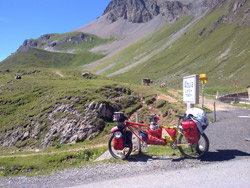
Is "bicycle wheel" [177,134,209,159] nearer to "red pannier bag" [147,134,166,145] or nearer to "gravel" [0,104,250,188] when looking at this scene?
"gravel" [0,104,250,188]

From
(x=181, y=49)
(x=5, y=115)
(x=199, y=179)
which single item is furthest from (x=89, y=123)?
(x=181, y=49)

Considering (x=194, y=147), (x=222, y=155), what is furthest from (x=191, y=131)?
(x=222, y=155)

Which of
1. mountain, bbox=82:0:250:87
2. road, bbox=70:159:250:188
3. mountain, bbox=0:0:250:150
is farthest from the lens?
mountain, bbox=82:0:250:87

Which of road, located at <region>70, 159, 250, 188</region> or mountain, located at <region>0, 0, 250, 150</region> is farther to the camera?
mountain, located at <region>0, 0, 250, 150</region>

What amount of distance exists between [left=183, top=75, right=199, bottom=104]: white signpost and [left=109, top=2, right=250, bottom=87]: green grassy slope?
45.5 m

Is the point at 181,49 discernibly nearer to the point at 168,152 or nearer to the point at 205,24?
the point at 205,24

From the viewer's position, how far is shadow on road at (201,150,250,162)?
680cm

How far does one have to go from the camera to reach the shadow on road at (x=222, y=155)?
680 cm

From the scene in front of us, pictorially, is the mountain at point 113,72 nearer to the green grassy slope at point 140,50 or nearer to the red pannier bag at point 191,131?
the green grassy slope at point 140,50

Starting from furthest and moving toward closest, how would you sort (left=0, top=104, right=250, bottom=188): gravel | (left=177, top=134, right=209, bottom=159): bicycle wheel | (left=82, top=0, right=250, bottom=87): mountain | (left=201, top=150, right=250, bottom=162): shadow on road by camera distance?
(left=82, top=0, right=250, bottom=87): mountain → (left=177, top=134, right=209, bottom=159): bicycle wheel → (left=201, top=150, right=250, bottom=162): shadow on road → (left=0, top=104, right=250, bottom=188): gravel

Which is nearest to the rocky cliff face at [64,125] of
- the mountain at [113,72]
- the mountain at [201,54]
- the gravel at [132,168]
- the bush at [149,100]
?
the mountain at [113,72]

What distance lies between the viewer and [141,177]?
5.90m

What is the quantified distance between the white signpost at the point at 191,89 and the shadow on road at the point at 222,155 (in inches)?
71.4

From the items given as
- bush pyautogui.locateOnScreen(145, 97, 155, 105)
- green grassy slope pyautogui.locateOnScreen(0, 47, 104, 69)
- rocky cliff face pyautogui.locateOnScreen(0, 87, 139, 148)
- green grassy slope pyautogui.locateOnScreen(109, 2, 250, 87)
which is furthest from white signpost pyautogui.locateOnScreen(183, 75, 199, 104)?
green grassy slope pyautogui.locateOnScreen(0, 47, 104, 69)
